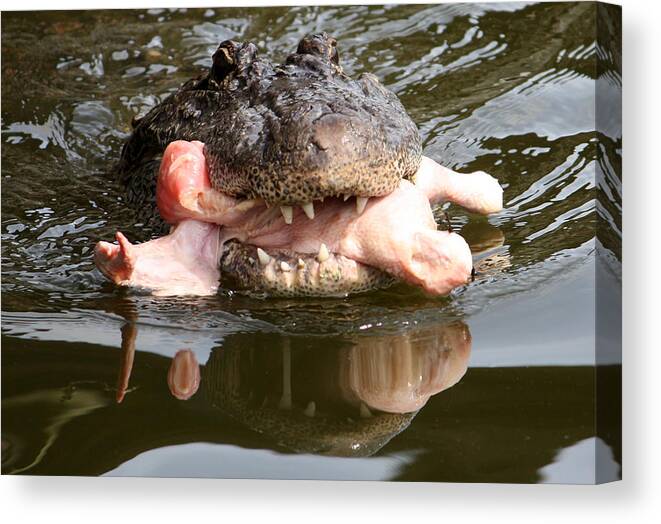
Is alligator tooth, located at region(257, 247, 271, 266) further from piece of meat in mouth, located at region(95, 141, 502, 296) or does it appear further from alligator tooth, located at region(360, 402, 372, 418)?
alligator tooth, located at region(360, 402, 372, 418)

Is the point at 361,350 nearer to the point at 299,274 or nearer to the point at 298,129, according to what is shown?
the point at 299,274

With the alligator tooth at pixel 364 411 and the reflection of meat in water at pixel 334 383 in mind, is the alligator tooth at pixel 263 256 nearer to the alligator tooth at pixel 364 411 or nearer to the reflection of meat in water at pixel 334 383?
the reflection of meat in water at pixel 334 383

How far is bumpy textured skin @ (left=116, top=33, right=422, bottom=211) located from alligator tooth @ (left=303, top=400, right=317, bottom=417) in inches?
26.5

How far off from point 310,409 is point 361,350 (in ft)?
1.27

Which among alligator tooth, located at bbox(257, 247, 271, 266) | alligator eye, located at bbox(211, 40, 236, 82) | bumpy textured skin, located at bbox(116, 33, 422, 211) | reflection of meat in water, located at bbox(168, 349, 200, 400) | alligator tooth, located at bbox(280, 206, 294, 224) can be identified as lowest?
reflection of meat in water, located at bbox(168, 349, 200, 400)

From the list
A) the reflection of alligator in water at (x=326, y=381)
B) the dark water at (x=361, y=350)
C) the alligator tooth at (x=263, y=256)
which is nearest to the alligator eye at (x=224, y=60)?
the dark water at (x=361, y=350)

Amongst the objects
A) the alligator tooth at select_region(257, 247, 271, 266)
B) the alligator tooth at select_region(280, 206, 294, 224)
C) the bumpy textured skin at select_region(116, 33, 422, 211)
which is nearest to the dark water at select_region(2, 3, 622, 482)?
the alligator tooth at select_region(257, 247, 271, 266)

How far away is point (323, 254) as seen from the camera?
4.06m

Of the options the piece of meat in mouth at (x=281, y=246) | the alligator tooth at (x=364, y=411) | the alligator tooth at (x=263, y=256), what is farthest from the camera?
the alligator tooth at (x=263, y=256)

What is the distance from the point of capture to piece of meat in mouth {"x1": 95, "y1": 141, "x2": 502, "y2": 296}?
4039 millimetres

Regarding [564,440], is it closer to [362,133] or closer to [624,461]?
[624,461]

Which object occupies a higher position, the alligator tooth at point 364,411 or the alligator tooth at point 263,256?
the alligator tooth at point 263,256

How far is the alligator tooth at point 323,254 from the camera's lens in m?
4.04

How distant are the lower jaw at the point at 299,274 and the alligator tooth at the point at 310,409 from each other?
1.89 ft
